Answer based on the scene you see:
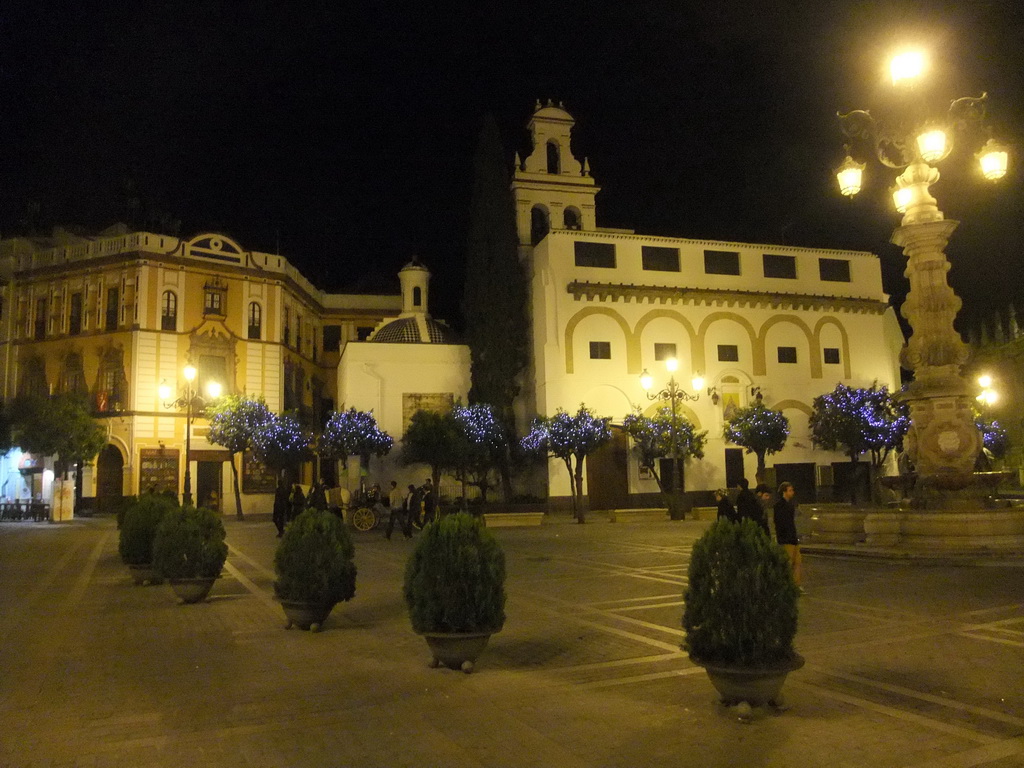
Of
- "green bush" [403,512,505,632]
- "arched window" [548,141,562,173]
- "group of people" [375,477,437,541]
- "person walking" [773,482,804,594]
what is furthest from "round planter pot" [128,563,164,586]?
"arched window" [548,141,562,173]

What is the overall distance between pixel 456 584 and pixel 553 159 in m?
37.9

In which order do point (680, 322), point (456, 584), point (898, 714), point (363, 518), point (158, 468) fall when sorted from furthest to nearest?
point (680, 322)
point (158, 468)
point (363, 518)
point (456, 584)
point (898, 714)

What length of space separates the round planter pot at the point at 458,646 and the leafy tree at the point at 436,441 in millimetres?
26094

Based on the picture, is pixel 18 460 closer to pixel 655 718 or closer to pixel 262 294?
pixel 262 294

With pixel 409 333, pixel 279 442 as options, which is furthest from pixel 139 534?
pixel 409 333

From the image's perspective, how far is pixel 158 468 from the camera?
38719 millimetres

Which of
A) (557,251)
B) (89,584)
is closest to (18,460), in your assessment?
(557,251)

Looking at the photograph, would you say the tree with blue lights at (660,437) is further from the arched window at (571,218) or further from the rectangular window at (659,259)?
the arched window at (571,218)

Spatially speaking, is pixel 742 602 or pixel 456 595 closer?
pixel 742 602

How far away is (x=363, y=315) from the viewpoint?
174 feet

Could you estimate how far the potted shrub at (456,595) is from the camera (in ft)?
22.9

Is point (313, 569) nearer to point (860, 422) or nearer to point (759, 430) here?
point (759, 430)

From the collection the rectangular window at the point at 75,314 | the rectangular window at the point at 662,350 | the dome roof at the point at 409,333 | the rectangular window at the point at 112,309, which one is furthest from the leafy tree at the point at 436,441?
the rectangular window at the point at 75,314

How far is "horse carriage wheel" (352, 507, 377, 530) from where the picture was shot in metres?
27.0
